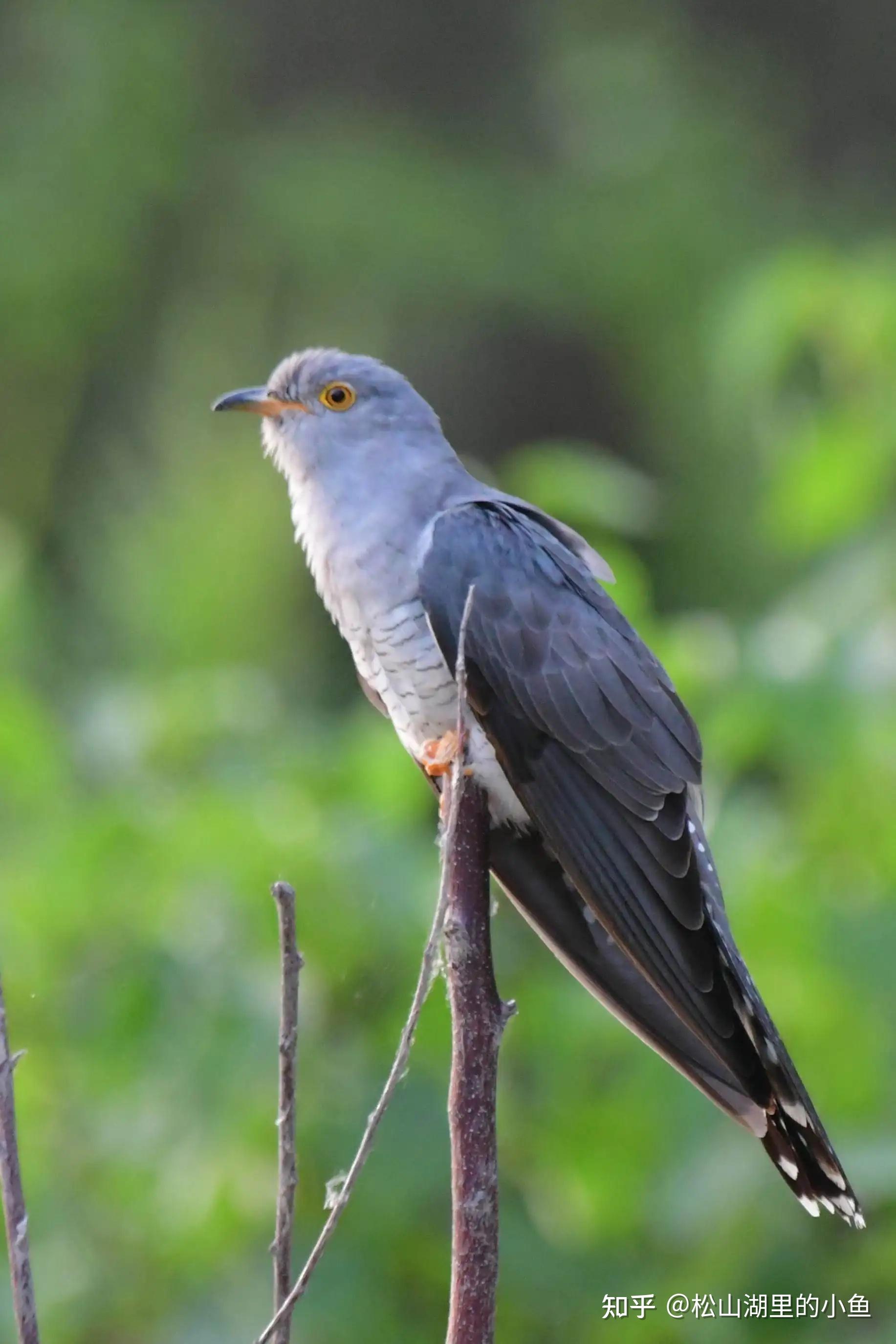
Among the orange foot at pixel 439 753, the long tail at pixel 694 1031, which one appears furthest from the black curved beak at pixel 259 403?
the long tail at pixel 694 1031

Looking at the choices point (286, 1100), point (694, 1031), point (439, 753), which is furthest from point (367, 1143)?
point (439, 753)

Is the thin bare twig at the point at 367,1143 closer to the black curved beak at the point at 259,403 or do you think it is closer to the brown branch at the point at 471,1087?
the brown branch at the point at 471,1087

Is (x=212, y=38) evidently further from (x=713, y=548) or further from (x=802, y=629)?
(x=802, y=629)

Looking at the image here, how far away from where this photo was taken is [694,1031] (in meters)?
2.05

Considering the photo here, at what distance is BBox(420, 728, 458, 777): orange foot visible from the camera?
235cm

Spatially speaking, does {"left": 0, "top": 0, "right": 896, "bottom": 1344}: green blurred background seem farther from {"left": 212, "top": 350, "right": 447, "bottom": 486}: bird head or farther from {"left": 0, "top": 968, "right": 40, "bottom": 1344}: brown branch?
{"left": 0, "top": 968, "right": 40, "bottom": 1344}: brown branch

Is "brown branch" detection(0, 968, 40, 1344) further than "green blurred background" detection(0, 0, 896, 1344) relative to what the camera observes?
No

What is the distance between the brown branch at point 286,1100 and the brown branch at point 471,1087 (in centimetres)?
17

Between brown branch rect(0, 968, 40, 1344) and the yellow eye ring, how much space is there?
1596 mm

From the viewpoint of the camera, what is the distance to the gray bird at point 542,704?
84.3 inches

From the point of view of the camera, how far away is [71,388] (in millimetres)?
9109

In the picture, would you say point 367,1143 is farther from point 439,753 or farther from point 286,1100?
point 439,753

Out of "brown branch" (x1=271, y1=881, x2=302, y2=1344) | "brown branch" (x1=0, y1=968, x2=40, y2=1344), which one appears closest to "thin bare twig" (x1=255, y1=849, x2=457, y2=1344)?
"brown branch" (x1=271, y1=881, x2=302, y2=1344)

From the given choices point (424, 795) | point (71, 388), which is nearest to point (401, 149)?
point (71, 388)
